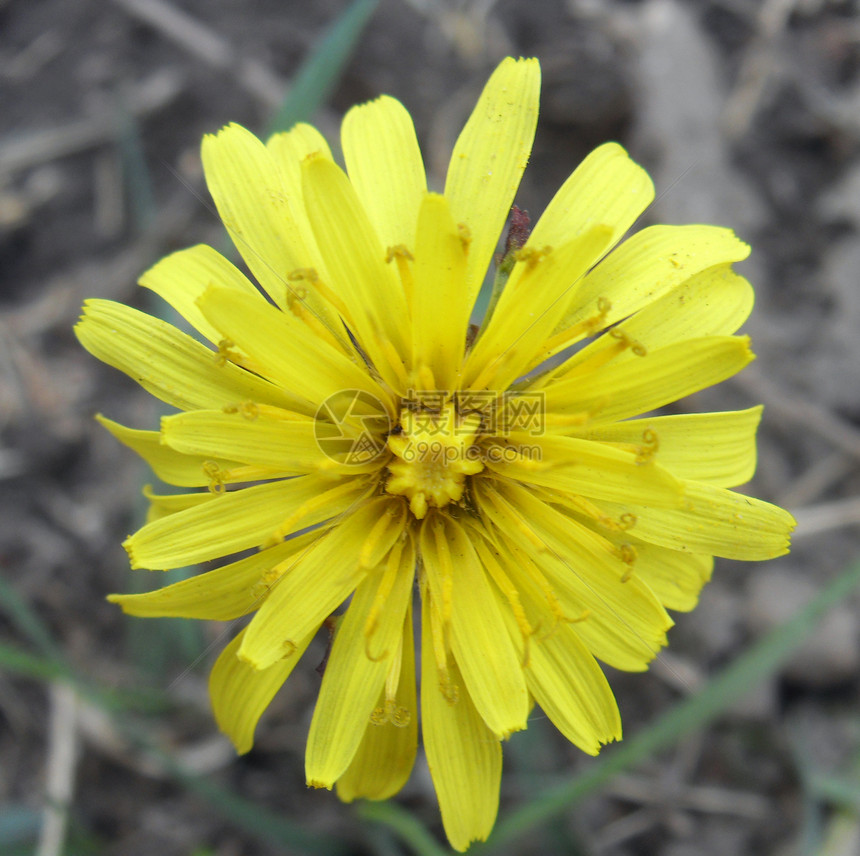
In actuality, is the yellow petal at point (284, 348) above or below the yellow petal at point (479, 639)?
above

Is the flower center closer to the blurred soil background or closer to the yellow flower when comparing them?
the yellow flower

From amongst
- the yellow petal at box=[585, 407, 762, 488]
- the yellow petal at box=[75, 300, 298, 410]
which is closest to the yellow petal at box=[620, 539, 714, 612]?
the yellow petal at box=[585, 407, 762, 488]

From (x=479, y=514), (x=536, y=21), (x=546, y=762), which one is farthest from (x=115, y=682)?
(x=536, y=21)

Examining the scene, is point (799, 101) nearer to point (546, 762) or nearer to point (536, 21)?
point (536, 21)

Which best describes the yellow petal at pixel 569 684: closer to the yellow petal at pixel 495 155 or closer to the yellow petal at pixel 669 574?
the yellow petal at pixel 669 574

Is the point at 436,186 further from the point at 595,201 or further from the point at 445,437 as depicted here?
the point at 445,437

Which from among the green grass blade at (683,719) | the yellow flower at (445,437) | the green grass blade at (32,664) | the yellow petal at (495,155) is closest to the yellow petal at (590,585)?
the yellow flower at (445,437)
